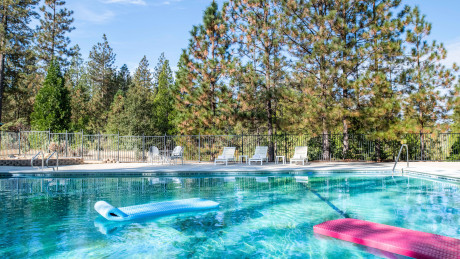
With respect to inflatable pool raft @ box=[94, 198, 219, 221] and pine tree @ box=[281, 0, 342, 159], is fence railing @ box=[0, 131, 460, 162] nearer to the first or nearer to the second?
pine tree @ box=[281, 0, 342, 159]

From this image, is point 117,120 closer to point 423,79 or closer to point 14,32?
point 14,32

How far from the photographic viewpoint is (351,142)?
15.5 metres

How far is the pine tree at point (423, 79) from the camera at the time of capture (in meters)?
13.6

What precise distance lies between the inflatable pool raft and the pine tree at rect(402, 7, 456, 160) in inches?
425

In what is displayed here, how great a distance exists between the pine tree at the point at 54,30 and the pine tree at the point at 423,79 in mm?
26168

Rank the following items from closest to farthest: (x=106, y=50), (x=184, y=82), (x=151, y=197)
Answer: (x=151, y=197), (x=184, y=82), (x=106, y=50)

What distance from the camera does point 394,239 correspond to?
155 inches

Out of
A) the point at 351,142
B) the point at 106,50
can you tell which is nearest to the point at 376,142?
the point at 351,142

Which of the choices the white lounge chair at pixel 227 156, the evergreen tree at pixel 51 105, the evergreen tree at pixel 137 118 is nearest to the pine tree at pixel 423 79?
the white lounge chair at pixel 227 156

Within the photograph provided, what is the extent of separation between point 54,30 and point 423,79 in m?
27.6

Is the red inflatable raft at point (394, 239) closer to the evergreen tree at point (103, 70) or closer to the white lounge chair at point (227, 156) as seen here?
the white lounge chair at point (227, 156)

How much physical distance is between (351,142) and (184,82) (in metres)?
8.54

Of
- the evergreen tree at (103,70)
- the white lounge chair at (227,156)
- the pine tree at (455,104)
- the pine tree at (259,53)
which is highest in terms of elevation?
the evergreen tree at (103,70)

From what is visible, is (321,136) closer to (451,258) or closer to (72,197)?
(72,197)
